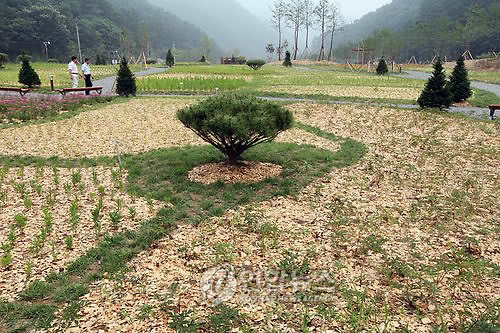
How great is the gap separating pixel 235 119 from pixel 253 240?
273 cm

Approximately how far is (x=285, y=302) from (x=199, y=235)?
83.0 inches

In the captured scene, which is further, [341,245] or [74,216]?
[74,216]

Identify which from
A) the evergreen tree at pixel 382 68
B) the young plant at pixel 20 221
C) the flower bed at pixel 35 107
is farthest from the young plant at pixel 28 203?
the evergreen tree at pixel 382 68

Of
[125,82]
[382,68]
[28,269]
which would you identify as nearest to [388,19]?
[382,68]

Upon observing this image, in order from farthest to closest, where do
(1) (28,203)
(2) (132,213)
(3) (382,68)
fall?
(3) (382,68)
(1) (28,203)
(2) (132,213)

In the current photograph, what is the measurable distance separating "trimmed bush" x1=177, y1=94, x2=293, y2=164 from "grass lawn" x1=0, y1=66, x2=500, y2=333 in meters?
1.10

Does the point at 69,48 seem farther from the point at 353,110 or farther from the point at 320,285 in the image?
the point at 320,285

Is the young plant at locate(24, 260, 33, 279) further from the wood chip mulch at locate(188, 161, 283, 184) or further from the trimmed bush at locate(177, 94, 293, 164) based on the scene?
the trimmed bush at locate(177, 94, 293, 164)

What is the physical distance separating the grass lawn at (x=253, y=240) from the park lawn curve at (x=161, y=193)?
31mm

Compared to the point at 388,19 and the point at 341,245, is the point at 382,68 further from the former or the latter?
the point at 388,19

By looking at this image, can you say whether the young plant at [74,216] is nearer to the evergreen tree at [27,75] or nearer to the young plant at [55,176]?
the young plant at [55,176]

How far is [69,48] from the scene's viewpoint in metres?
80.8

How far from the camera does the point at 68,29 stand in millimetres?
84375

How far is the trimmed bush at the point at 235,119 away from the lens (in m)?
7.61
